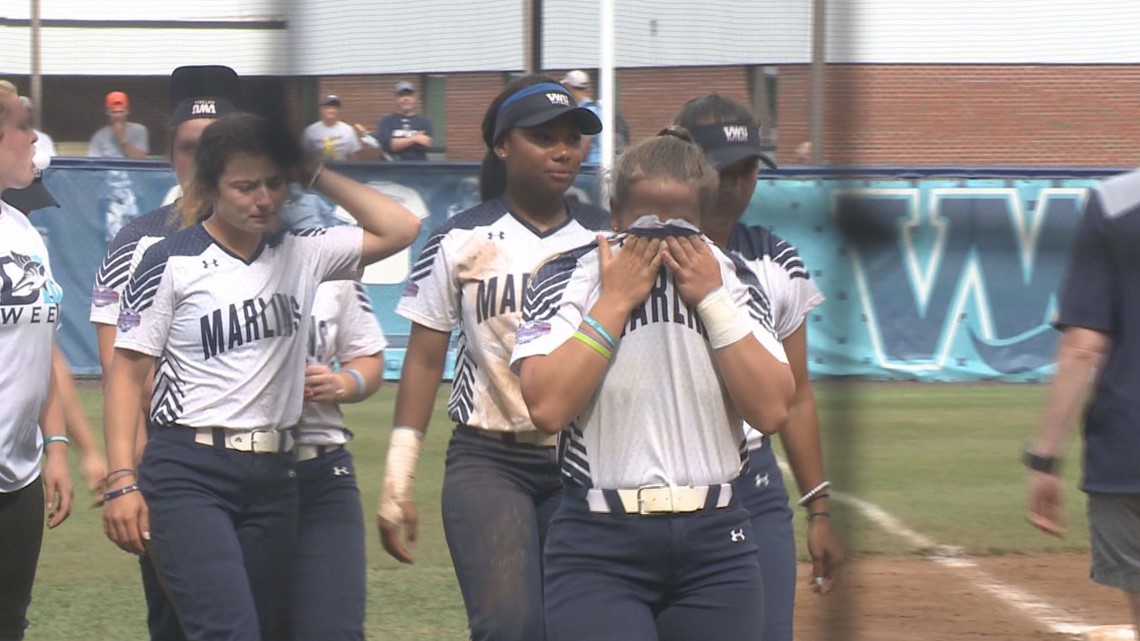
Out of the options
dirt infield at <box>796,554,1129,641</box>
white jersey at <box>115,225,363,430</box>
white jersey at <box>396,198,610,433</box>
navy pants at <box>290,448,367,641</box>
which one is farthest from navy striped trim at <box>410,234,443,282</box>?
dirt infield at <box>796,554,1129,641</box>

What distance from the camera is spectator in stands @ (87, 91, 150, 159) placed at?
18.8 feet

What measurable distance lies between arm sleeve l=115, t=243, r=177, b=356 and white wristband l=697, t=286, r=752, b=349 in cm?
136

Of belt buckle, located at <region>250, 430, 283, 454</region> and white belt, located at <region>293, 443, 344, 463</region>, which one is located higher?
belt buckle, located at <region>250, 430, 283, 454</region>

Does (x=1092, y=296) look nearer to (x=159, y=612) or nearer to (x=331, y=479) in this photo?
(x=331, y=479)

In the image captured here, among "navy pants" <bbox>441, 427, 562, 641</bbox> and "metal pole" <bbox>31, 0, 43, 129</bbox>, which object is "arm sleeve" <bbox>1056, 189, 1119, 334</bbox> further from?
"metal pole" <bbox>31, 0, 43, 129</bbox>

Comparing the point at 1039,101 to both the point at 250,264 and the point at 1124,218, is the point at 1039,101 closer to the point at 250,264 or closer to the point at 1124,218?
the point at 1124,218

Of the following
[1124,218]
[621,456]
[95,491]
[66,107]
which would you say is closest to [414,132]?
[621,456]

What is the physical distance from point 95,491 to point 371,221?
1.08 m

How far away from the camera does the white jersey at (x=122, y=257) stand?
387 centimetres

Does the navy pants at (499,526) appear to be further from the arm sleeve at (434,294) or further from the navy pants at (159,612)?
the navy pants at (159,612)

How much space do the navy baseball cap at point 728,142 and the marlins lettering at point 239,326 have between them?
0.97 m

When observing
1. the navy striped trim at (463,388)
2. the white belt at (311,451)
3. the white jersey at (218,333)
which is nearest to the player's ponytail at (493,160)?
the navy striped trim at (463,388)

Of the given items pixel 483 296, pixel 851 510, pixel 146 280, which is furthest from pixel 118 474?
pixel 851 510

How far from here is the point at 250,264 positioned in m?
3.54
